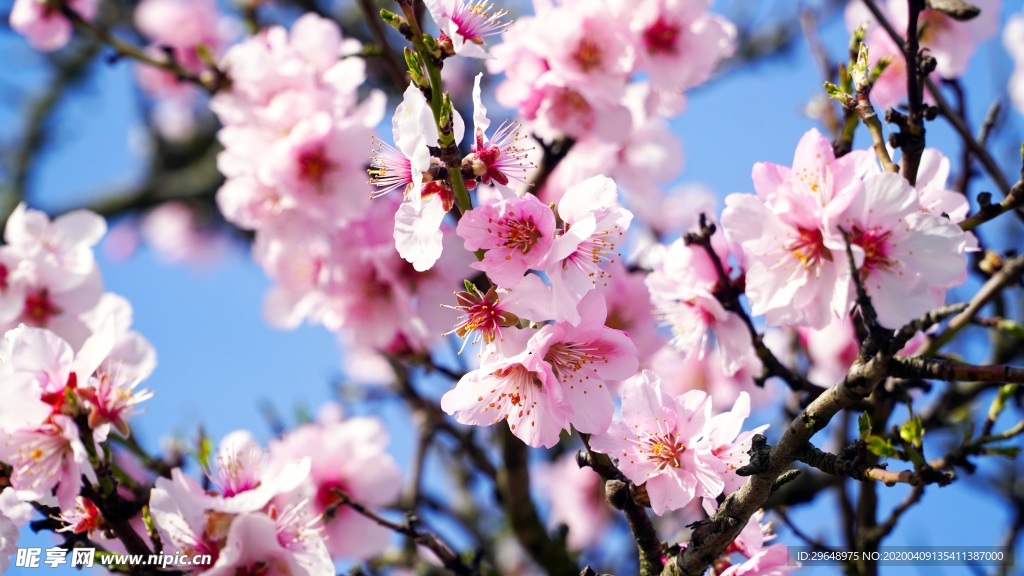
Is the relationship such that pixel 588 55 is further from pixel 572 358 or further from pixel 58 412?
pixel 58 412

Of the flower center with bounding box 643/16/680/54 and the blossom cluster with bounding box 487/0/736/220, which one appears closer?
the blossom cluster with bounding box 487/0/736/220

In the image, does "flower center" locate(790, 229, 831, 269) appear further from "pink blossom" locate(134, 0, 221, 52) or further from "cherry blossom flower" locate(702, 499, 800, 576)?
"pink blossom" locate(134, 0, 221, 52)

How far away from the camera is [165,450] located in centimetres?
278

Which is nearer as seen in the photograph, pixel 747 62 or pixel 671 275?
pixel 671 275

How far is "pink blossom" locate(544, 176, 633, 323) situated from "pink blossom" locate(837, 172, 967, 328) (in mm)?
423

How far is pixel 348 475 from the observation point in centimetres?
288

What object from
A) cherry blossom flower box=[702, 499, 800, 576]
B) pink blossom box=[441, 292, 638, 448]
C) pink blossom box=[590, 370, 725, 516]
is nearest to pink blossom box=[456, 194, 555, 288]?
pink blossom box=[441, 292, 638, 448]

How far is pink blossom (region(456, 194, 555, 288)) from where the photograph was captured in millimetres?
1540

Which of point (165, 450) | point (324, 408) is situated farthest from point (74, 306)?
point (324, 408)

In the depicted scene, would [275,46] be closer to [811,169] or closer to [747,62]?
[811,169]

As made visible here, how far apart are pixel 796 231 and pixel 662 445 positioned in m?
0.49

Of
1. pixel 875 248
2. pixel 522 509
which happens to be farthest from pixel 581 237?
pixel 522 509

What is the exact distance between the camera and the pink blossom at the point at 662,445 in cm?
166

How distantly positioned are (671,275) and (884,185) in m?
0.67
